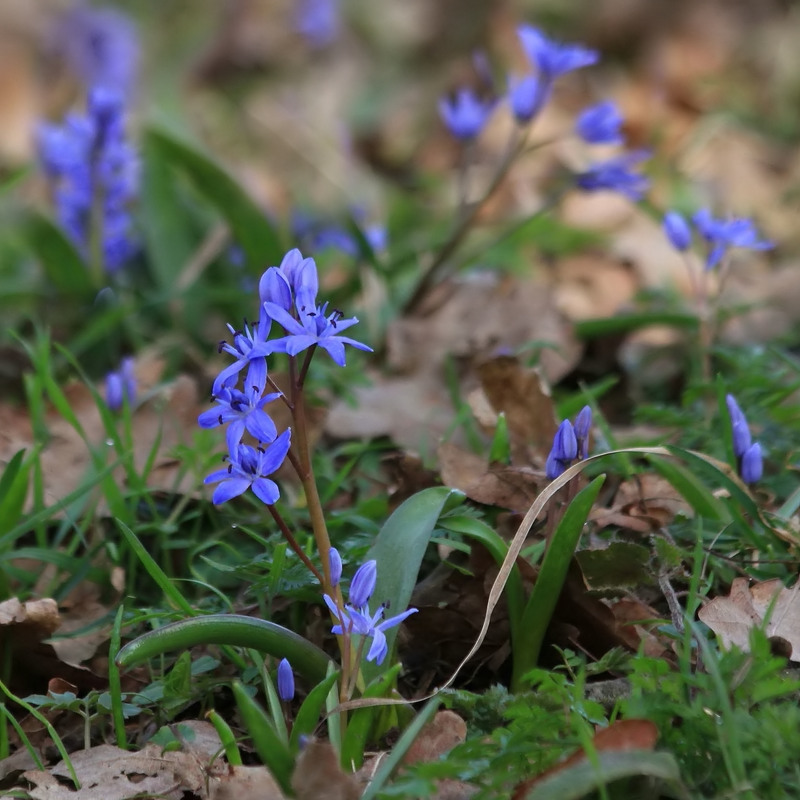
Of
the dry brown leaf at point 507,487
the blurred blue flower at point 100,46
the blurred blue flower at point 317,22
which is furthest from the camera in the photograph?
the blurred blue flower at point 317,22

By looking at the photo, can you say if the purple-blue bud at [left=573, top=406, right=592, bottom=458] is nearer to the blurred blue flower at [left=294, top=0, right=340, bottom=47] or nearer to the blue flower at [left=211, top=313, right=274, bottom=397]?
the blue flower at [left=211, top=313, right=274, bottom=397]

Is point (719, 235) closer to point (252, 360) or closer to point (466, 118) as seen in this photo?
point (466, 118)

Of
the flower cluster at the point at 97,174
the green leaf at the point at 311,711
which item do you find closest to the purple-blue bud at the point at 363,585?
the green leaf at the point at 311,711

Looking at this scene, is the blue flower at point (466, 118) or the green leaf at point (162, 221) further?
the green leaf at point (162, 221)

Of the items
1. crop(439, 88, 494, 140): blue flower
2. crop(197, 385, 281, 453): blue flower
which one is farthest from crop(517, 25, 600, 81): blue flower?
crop(197, 385, 281, 453): blue flower

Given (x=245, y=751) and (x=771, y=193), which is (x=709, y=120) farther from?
(x=245, y=751)

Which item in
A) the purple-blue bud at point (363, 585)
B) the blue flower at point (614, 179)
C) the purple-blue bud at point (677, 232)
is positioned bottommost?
the purple-blue bud at point (363, 585)

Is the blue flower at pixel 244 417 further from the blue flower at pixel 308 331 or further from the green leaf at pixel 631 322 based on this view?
the green leaf at pixel 631 322
